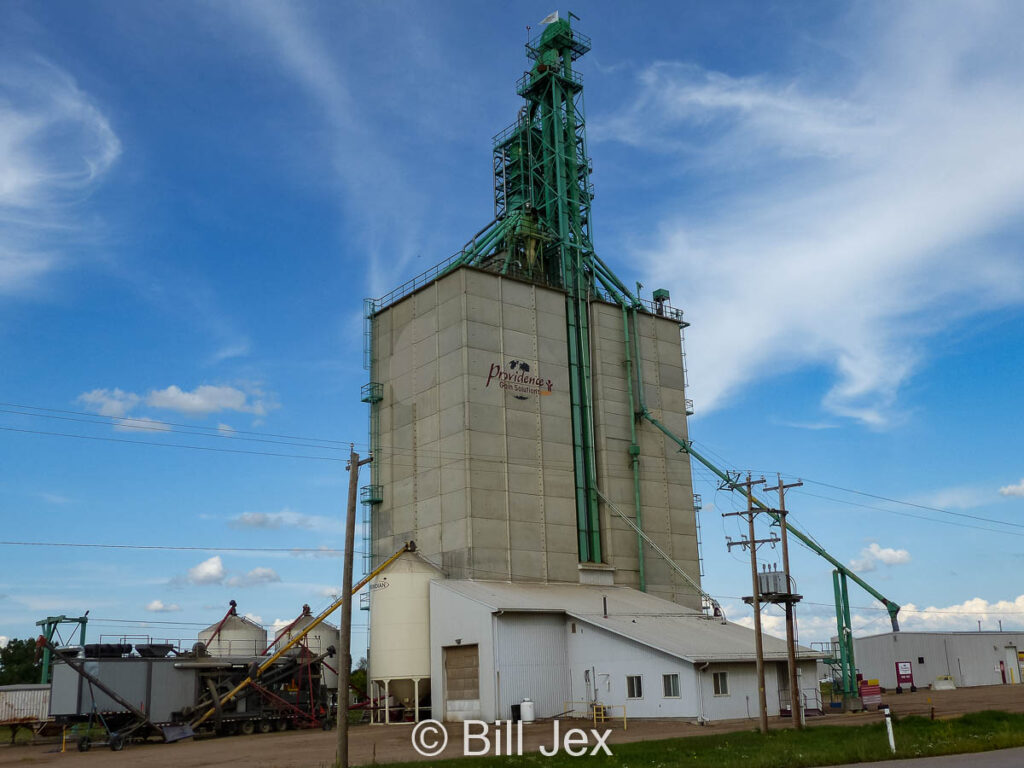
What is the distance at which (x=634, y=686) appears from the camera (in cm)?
4431

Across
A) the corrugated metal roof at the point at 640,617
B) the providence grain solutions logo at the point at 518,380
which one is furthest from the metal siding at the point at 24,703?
the providence grain solutions logo at the point at 518,380

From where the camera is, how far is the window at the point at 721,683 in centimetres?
4272

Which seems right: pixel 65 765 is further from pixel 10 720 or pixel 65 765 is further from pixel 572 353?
pixel 572 353

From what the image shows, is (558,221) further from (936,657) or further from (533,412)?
(936,657)

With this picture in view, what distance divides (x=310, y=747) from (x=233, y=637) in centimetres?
2013

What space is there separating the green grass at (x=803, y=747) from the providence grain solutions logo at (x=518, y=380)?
2760 cm

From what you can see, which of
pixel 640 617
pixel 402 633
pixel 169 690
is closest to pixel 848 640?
pixel 640 617

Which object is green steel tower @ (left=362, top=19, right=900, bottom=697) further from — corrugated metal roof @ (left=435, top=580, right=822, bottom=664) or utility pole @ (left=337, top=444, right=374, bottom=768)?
utility pole @ (left=337, top=444, right=374, bottom=768)

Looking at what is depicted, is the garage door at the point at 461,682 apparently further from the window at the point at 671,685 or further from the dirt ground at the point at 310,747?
the window at the point at 671,685

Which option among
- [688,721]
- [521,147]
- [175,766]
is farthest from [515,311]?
[175,766]

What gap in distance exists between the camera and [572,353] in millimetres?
61781

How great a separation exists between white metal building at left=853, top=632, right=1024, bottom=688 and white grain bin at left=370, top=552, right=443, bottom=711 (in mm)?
39278

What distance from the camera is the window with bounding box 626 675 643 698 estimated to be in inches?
1732

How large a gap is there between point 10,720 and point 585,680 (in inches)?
1261
